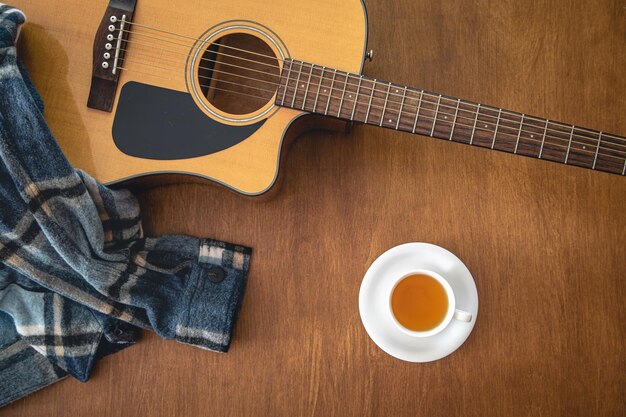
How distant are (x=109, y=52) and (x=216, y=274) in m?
0.37

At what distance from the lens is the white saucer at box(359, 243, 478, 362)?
0.81 meters

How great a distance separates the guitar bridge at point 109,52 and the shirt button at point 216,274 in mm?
293

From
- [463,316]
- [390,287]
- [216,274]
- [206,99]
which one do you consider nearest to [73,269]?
[216,274]

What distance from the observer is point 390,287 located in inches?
31.6

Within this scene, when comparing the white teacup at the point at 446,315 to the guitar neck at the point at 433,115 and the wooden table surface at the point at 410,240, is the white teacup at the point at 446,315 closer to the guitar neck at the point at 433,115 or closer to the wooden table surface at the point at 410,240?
the wooden table surface at the point at 410,240

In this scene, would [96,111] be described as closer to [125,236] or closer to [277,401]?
[125,236]

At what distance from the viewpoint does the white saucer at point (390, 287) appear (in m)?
0.81

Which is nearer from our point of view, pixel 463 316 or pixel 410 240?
pixel 463 316

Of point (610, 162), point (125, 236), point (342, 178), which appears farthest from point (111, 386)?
point (610, 162)

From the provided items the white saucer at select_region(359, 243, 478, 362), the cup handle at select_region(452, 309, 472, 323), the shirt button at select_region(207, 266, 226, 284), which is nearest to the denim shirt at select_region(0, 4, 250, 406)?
the shirt button at select_region(207, 266, 226, 284)

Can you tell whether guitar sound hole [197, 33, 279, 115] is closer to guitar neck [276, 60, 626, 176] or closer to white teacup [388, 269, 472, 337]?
guitar neck [276, 60, 626, 176]

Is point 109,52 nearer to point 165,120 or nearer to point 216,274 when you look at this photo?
point 165,120

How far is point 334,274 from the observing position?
34.1 inches

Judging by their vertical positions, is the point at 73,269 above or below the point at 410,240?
below
